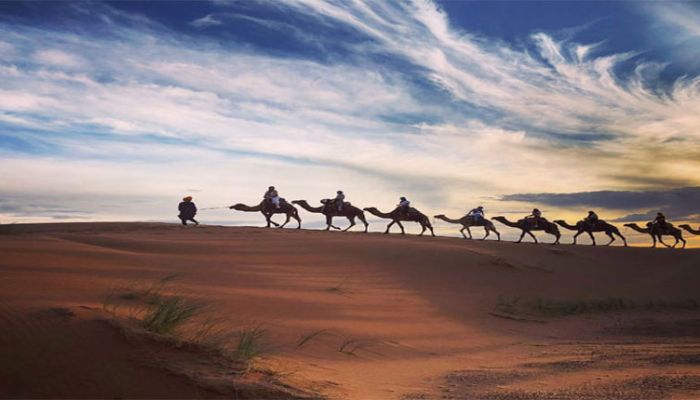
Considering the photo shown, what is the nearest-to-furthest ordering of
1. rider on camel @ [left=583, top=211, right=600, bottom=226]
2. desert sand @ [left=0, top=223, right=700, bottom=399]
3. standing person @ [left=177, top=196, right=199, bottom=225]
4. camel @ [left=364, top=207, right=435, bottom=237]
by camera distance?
desert sand @ [left=0, top=223, right=700, bottom=399]
standing person @ [left=177, top=196, right=199, bottom=225]
camel @ [left=364, top=207, right=435, bottom=237]
rider on camel @ [left=583, top=211, right=600, bottom=226]

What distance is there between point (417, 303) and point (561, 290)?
8.91 m

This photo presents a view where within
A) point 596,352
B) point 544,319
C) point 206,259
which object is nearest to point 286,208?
point 206,259

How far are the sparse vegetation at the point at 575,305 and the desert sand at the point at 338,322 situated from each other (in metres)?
0.08

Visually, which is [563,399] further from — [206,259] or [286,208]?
[286,208]

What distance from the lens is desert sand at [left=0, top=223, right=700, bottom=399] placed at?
658 centimetres

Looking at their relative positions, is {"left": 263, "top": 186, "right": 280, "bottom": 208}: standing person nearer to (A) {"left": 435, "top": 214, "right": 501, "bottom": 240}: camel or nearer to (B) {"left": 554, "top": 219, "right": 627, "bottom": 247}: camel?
(A) {"left": 435, "top": 214, "right": 501, "bottom": 240}: camel

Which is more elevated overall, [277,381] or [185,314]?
[185,314]

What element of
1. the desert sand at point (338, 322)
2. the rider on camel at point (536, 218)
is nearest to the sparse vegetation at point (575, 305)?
the desert sand at point (338, 322)

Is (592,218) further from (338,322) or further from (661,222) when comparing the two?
(338,322)

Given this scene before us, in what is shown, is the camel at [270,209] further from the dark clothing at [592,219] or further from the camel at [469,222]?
the dark clothing at [592,219]

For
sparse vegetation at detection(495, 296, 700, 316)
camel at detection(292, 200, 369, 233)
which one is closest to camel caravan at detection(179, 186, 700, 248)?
camel at detection(292, 200, 369, 233)

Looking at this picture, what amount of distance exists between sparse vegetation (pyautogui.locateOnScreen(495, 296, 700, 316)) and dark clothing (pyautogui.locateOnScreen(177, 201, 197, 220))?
676 inches

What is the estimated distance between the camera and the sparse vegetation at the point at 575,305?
772 inches

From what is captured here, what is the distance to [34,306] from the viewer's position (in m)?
7.52
